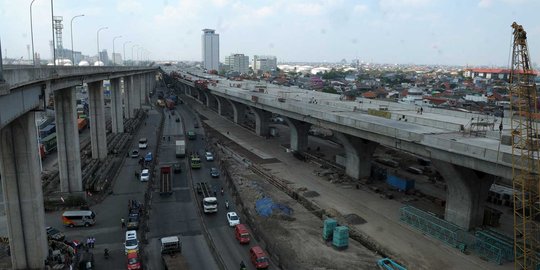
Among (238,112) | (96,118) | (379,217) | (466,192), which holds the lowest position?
(379,217)

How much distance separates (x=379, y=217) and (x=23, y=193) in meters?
26.5

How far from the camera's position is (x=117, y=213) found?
33.1 metres

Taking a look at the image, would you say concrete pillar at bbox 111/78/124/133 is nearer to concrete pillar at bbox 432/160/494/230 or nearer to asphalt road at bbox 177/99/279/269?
asphalt road at bbox 177/99/279/269

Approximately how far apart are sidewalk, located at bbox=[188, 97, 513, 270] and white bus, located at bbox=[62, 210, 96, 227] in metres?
19.7

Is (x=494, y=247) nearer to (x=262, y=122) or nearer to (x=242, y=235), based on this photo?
(x=242, y=235)

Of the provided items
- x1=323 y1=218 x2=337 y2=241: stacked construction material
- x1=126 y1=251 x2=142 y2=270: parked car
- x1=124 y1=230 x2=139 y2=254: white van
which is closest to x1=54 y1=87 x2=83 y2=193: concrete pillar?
x1=124 y1=230 x2=139 y2=254: white van

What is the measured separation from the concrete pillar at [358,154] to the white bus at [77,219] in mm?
26902

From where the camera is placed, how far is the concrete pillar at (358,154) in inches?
1729

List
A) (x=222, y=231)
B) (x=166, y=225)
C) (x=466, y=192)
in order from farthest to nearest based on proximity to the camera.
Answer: (x=166, y=225)
(x=466, y=192)
(x=222, y=231)

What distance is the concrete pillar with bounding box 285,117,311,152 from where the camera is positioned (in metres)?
56.4

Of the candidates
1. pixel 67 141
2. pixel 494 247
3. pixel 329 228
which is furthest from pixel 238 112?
pixel 494 247

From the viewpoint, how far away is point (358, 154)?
144 ft

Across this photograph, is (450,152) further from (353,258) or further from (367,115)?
(367,115)

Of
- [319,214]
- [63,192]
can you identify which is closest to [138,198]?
[63,192]
